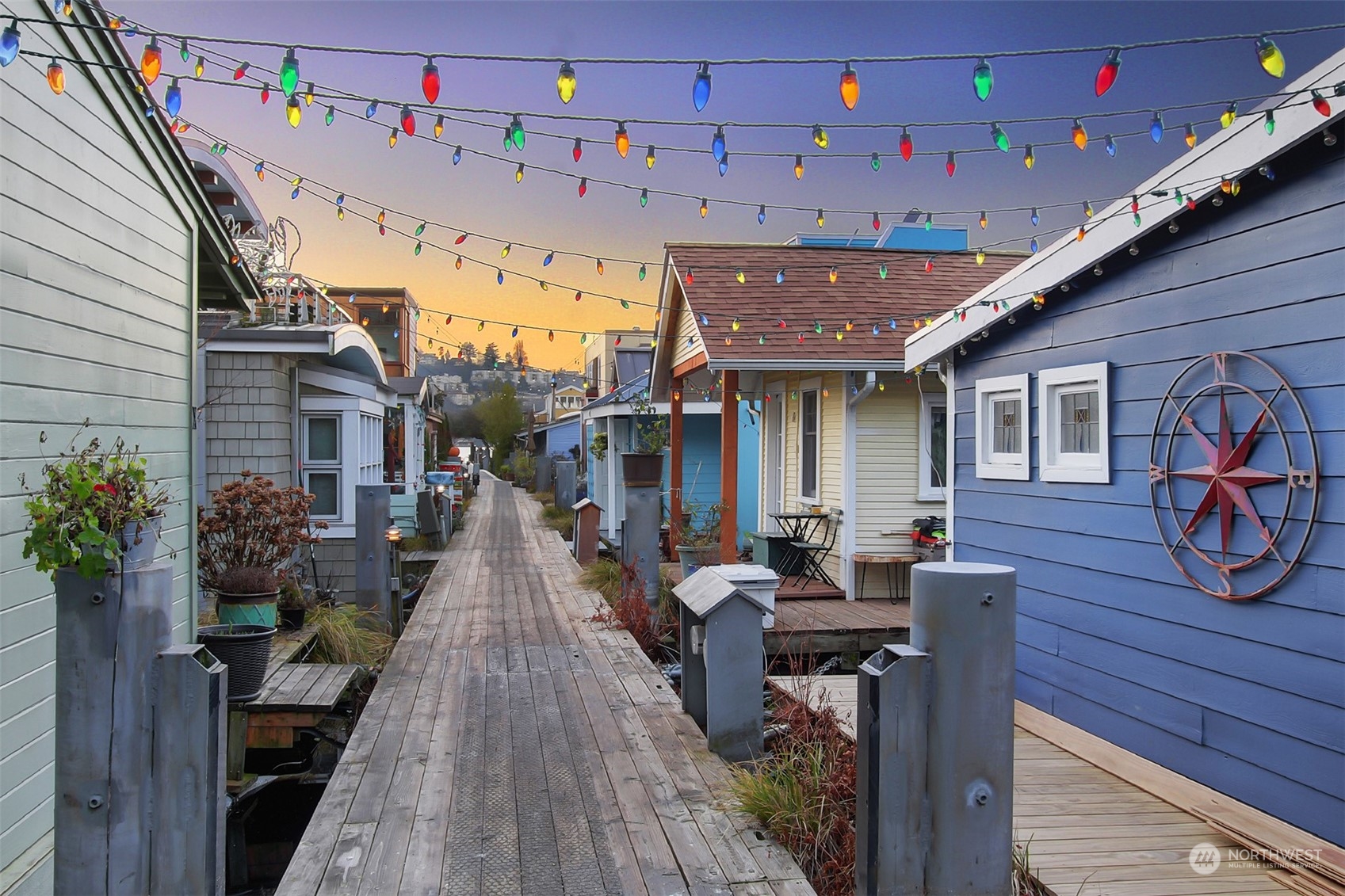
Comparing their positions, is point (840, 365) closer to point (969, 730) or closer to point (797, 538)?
point (797, 538)

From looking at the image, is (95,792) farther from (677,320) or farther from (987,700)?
(677,320)

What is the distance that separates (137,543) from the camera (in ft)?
10.3

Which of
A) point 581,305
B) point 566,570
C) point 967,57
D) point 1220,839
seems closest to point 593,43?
point 967,57

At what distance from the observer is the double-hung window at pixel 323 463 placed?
422 inches

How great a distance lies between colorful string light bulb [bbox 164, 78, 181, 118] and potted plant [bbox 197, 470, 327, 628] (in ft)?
13.7

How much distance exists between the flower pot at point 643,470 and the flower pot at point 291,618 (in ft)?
10.8

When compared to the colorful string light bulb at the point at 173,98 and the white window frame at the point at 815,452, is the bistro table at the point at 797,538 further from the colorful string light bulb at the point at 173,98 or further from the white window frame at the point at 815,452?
the colorful string light bulb at the point at 173,98

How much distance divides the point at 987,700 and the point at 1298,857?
2.26 m

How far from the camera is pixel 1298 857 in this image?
3.52 meters

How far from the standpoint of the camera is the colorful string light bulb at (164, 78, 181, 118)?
11.4 ft

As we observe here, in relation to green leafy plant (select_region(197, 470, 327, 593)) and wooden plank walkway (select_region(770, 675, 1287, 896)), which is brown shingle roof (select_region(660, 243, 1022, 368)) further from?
wooden plank walkway (select_region(770, 675, 1287, 896))

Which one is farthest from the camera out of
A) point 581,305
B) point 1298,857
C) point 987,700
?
point 581,305

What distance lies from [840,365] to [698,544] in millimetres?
2941

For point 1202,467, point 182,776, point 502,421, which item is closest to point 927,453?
point 1202,467
